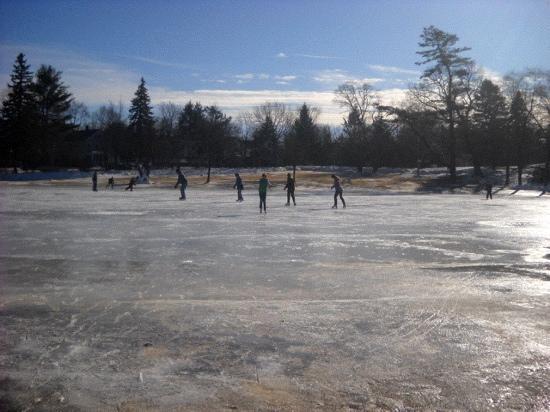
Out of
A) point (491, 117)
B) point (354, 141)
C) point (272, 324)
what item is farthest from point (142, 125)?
point (272, 324)

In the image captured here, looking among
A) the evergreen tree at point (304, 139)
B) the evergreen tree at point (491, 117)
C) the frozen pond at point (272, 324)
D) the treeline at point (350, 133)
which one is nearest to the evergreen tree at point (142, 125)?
the treeline at point (350, 133)

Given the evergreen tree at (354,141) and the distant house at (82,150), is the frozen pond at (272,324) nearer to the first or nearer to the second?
the evergreen tree at (354,141)

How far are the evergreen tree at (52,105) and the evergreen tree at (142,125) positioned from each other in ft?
26.2

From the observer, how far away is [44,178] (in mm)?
51344

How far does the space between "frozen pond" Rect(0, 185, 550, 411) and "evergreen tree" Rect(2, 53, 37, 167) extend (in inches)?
1956

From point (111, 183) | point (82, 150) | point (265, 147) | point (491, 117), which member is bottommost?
point (111, 183)

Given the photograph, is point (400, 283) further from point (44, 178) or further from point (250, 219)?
point (44, 178)

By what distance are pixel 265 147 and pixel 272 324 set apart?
248 feet

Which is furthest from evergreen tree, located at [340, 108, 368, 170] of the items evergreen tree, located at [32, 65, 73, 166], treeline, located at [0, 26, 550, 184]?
evergreen tree, located at [32, 65, 73, 166]

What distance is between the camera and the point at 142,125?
68938mm

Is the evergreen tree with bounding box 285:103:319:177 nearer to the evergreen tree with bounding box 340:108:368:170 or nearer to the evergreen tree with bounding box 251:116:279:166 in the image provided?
the evergreen tree with bounding box 251:116:279:166

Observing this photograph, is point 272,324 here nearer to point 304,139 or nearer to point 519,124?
point 519,124

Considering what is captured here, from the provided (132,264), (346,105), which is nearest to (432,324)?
(132,264)

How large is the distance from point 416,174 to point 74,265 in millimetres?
52755
